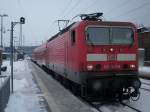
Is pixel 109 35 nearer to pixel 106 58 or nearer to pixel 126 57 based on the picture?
pixel 106 58

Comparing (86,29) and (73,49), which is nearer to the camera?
(86,29)

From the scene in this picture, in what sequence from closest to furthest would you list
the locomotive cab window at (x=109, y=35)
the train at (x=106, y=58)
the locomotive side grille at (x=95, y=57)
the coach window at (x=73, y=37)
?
the train at (x=106, y=58), the locomotive side grille at (x=95, y=57), the locomotive cab window at (x=109, y=35), the coach window at (x=73, y=37)

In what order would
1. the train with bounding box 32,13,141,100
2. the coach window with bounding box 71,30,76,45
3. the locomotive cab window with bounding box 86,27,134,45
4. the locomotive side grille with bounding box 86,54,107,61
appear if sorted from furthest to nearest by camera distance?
the coach window with bounding box 71,30,76,45 → the locomotive cab window with bounding box 86,27,134,45 → the locomotive side grille with bounding box 86,54,107,61 → the train with bounding box 32,13,141,100

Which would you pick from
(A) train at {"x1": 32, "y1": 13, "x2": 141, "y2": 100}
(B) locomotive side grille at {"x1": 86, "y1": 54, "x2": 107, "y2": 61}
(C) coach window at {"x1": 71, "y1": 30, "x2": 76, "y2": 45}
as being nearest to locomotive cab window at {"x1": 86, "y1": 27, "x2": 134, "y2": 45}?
(A) train at {"x1": 32, "y1": 13, "x2": 141, "y2": 100}

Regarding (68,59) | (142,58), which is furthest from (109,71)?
(142,58)

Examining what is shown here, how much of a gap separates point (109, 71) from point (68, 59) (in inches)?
124

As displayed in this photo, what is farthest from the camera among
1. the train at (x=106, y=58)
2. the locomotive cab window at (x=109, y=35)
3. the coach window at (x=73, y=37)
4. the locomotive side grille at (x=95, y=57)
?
the coach window at (x=73, y=37)

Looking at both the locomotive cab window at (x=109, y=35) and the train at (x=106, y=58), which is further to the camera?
the locomotive cab window at (x=109, y=35)

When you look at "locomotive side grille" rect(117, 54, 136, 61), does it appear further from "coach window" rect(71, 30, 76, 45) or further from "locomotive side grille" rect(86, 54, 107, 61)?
"coach window" rect(71, 30, 76, 45)

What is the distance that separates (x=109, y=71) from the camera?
13.5m

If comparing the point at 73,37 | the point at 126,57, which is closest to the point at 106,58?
the point at 126,57

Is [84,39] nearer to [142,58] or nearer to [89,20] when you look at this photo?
[89,20]

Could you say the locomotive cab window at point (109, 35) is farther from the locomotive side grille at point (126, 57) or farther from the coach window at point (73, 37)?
the coach window at point (73, 37)

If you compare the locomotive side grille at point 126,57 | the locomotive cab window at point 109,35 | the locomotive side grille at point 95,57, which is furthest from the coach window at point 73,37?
the locomotive side grille at point 126,57
